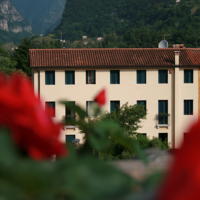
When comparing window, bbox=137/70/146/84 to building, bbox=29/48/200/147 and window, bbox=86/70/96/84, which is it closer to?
building, bbox=29/48/200/147

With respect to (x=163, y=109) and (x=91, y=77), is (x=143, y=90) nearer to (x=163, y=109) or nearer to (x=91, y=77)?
(x=163, y=109)

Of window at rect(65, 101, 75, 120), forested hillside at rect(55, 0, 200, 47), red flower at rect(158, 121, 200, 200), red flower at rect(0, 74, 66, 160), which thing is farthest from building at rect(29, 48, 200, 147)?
forested hillside at rect(55, 0, 200, 47)

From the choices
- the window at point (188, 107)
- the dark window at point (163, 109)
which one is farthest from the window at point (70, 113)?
the window at point (188, 107)

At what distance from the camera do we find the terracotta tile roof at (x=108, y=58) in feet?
136

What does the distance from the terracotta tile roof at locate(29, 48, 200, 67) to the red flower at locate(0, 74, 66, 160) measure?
132 ft

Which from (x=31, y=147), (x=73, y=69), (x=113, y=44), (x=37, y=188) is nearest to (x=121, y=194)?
(x=37, y=188)

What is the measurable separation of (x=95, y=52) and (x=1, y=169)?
136 feet

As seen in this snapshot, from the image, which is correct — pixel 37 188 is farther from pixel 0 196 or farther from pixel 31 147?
pixel 31 147

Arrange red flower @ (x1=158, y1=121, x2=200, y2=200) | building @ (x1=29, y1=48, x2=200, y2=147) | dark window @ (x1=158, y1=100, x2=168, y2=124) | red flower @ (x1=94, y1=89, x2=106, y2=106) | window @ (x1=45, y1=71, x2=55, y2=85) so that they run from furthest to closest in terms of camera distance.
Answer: dark window @ (x1=158, y1=100, x2=168, y2=124) → window @ (x1=45, y1=71, x2=55, y2=85) → building @ (x1=29, y1=48, x2=200, y2=147) → red flower @ (x1=94, y1=89, x2=106, y2=106) → red flower @ (x1=158, y1=121, x2=200, y2=200)

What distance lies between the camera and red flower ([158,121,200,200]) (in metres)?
0.74

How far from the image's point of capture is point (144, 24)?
14825 cm

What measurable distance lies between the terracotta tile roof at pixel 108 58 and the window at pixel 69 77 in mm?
720

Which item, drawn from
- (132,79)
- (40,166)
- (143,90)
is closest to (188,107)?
(143,90)

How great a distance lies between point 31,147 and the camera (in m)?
1.01
